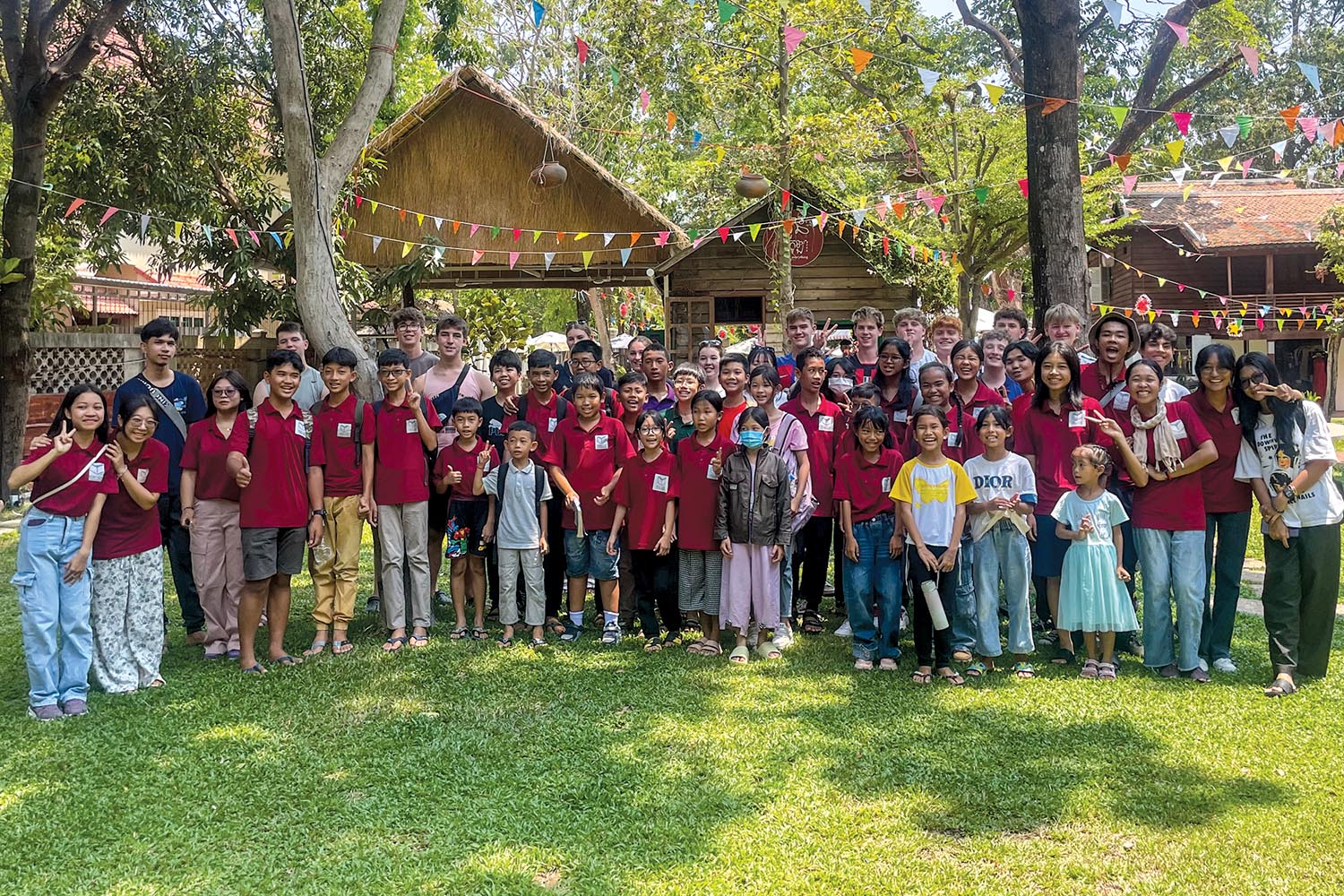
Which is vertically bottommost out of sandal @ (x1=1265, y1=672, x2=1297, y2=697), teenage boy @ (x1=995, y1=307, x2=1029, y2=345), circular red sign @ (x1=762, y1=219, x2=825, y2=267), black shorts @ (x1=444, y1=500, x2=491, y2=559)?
sandal @ (x1=1265, y1=672, x2=1297, y2=697)

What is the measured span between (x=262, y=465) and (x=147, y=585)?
0.79m

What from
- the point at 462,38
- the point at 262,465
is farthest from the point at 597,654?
the point at 462,38

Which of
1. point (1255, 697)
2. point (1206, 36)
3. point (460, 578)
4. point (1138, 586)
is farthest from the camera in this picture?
point (1206, 36)

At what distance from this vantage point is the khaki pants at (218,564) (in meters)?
5.23

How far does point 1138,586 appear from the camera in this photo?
7000 millimetres

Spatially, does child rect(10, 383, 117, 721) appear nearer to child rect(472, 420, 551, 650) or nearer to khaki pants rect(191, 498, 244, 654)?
khaki pants rect(191, 498, 244, 654)

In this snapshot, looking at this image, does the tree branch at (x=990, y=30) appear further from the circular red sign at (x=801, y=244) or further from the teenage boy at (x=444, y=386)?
the teenage boy at (x=444, y=386)

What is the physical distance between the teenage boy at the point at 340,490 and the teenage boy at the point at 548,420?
916 millimetres

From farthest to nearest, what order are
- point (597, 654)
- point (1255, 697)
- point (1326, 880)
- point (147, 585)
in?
1. point (597, 654)
2. point (147, 585)
3. point (1255, 697)
4. point (1326, 880)

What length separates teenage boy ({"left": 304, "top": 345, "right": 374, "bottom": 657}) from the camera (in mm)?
5262

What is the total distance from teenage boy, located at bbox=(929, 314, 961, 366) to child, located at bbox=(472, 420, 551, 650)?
2.86 m

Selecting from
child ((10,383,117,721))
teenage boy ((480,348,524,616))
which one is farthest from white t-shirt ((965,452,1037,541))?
child ((10,383,117,721))

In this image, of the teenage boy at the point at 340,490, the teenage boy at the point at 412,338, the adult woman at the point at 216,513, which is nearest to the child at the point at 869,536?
the teenage boy at the point at 340,490

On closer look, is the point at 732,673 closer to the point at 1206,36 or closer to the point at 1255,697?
the point at 1255,697
